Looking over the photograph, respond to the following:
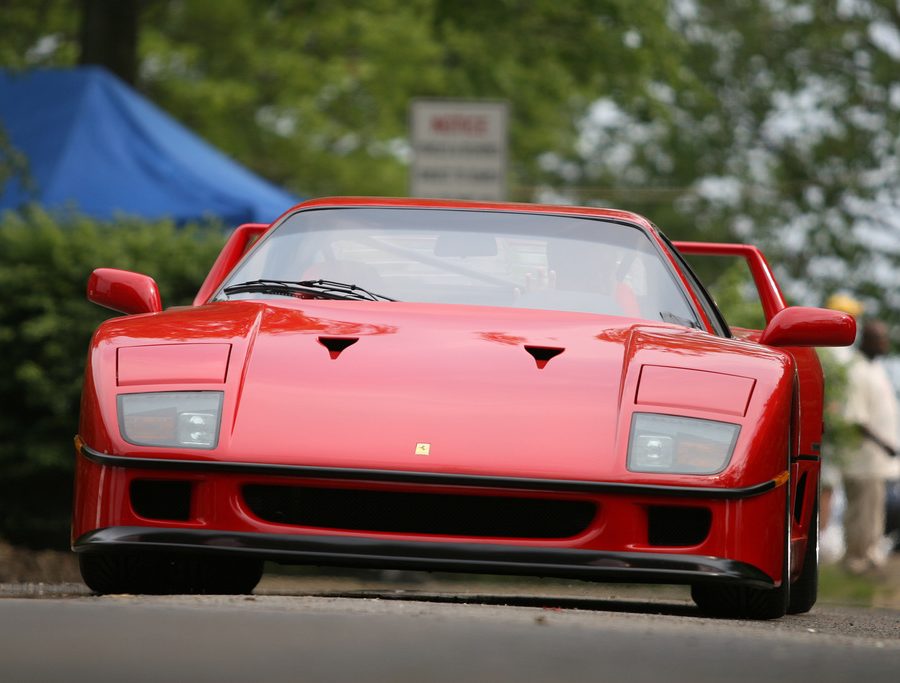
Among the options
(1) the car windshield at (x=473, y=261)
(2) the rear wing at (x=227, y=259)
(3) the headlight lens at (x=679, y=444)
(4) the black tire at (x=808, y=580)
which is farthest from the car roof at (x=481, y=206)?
(3) the headlight lens at (x=679, y=444)

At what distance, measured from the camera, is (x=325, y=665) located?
3.12m

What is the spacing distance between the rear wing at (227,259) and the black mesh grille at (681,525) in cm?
188

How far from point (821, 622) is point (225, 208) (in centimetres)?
913

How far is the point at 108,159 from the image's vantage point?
564 inches

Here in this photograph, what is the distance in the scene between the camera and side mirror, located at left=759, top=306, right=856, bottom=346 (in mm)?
5328

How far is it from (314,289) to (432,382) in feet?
3.00

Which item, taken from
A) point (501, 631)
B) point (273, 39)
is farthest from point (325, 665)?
point (273, 39)

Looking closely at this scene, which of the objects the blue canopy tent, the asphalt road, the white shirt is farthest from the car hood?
the blue canopy tent

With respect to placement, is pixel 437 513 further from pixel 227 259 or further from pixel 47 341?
pixel 47 341

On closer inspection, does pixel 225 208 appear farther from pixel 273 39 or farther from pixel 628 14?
pixel 273 39

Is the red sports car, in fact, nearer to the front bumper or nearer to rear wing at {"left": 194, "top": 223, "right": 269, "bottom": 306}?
the front bumper

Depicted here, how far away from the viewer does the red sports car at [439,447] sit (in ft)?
14.3

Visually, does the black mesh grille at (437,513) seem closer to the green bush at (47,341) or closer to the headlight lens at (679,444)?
the headlight lens at (679,444)

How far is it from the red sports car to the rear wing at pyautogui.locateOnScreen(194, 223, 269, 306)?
804mm
